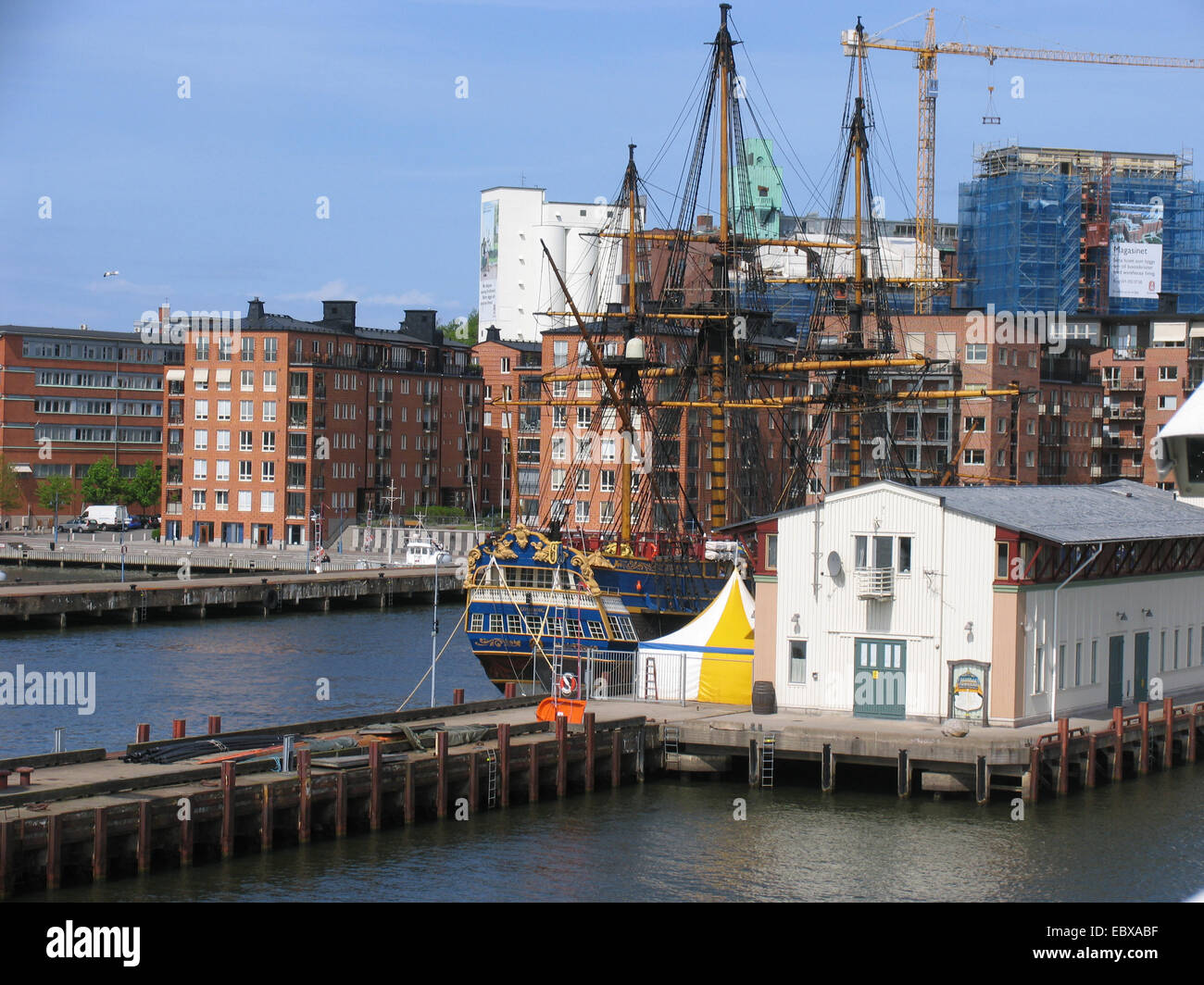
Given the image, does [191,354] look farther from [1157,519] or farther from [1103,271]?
[1157,519]

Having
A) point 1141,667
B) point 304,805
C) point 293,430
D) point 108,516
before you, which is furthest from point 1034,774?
point 108,516

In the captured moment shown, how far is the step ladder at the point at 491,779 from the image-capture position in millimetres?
43562

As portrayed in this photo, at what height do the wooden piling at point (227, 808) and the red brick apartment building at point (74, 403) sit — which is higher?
the red brick apartment building at point (74, 403)

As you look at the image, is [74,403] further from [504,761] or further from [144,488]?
[504,761]

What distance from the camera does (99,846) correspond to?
34719mm

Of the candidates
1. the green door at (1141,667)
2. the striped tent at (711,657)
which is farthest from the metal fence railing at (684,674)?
the green door at (1141,667)

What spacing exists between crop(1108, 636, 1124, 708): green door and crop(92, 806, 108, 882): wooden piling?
29.3 m

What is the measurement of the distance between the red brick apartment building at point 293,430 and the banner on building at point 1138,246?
5715 centimetres

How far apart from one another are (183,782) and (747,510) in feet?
166

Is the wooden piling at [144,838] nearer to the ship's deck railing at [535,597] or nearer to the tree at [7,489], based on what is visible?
the ship's deck railing at [535,597]

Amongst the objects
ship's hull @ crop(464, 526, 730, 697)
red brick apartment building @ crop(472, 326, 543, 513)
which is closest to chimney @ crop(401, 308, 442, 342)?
red brick apartment building @ crop(472, 326, 543, 513)

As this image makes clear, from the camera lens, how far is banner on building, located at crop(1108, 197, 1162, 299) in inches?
6132
